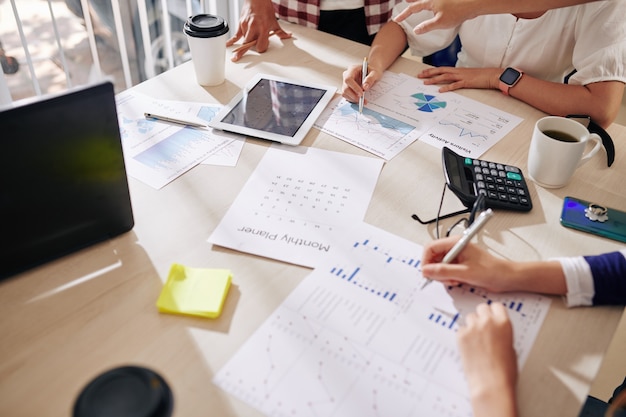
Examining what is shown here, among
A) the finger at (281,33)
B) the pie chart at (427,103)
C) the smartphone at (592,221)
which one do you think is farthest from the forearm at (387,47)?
the smartphone at (592,221)

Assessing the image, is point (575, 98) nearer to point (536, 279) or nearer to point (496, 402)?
point (536, 279)

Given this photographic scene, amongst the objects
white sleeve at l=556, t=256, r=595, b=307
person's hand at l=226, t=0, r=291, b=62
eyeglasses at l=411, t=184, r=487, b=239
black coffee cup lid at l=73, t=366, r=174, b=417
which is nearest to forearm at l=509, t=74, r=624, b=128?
eyeglasses at l=411, t=184, r=487, b=239

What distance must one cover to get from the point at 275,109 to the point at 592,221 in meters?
0.69

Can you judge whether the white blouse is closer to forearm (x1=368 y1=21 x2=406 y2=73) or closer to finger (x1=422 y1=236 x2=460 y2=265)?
forearm (x1=368 y1=21 x2=406 y2=73)

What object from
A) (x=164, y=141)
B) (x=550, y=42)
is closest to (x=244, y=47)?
(x=164, y=141)

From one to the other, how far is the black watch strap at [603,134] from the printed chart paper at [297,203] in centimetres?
49

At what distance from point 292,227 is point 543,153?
0.50 meters

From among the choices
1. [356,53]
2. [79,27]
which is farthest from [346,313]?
[79,27]

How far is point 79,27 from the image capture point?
2.83m

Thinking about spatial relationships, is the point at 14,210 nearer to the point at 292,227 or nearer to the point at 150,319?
the point at 150,319

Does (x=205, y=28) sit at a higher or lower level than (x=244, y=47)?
higher

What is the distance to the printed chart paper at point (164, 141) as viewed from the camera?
1045 mm

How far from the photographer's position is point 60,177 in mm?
783

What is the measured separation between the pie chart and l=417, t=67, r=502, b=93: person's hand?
46mm
